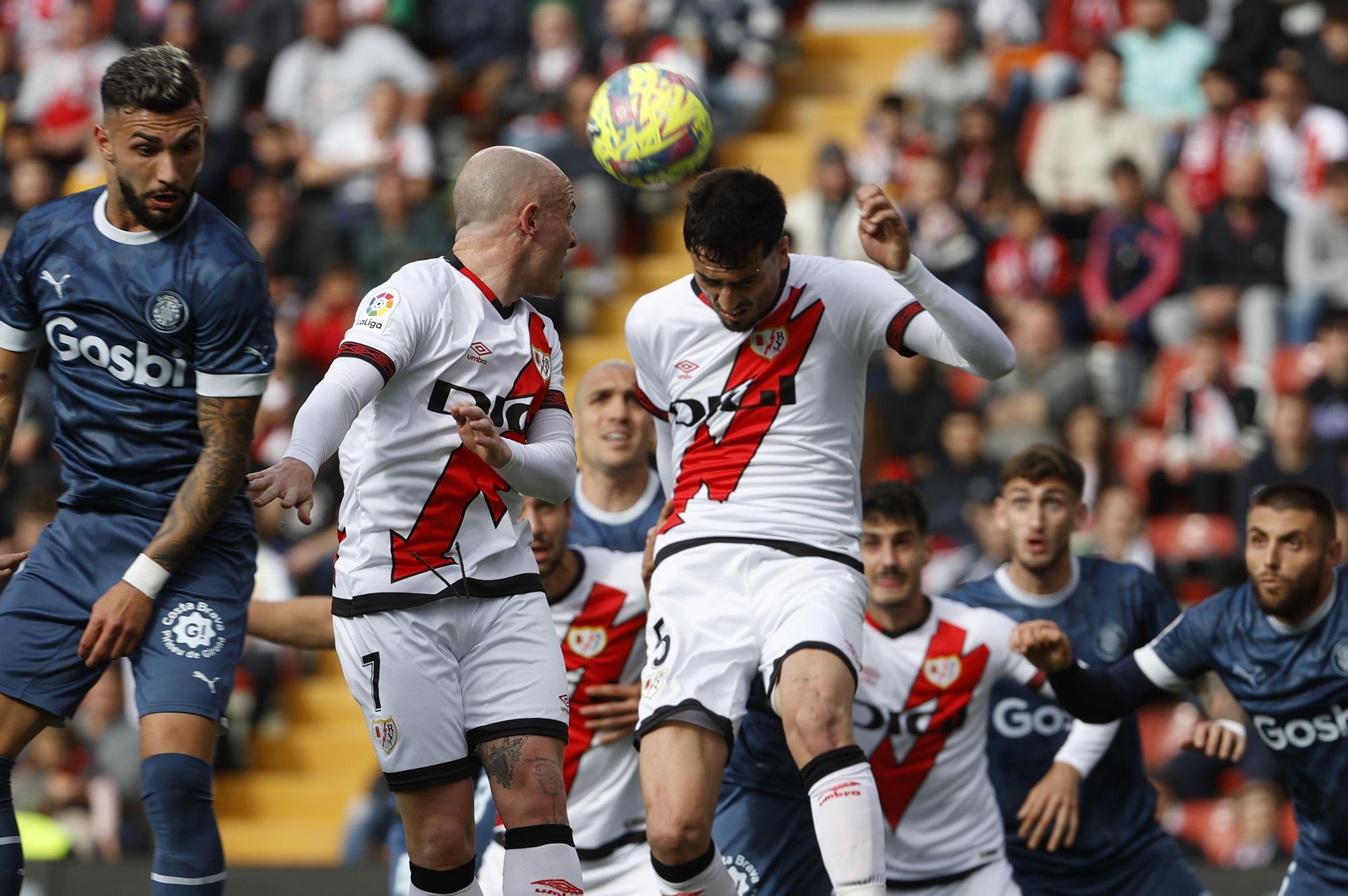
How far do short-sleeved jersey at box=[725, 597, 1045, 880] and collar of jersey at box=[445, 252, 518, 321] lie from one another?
2331mm

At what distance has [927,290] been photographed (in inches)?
224

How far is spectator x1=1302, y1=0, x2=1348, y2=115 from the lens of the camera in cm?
1329

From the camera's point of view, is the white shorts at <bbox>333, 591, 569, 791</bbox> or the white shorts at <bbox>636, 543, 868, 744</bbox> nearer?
the white shorts at <bbox>333, 591, 569, 791</bbox>

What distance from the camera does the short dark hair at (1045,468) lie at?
731 cm

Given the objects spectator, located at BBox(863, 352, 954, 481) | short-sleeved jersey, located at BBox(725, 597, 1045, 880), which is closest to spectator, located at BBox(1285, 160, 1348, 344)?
spectator, located at BBox(863, 352, 954, 481)

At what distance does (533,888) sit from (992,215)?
9.49 meters

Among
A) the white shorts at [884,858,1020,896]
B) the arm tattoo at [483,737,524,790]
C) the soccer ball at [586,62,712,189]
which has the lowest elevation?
the white shorts at [884,858,1020,896]

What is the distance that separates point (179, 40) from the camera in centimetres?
1647

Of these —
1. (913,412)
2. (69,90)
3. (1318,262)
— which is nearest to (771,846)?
(913,412)

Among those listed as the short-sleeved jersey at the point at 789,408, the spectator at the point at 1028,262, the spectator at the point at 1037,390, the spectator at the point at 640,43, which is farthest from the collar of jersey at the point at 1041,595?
the spectator at the point at 640,43

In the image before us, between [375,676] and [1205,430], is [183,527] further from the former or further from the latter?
[1205,430]

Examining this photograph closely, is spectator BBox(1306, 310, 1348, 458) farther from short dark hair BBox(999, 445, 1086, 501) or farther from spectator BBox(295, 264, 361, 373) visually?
spectator BBox(295, 264, 361, 373)

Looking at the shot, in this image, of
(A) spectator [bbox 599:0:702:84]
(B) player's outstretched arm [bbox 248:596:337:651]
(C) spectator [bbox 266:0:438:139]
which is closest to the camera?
(B) player's outstretched arm [bbox 248:596:337:651]

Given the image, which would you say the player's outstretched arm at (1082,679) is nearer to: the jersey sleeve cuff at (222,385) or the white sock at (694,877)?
the white sock at (694,877)
